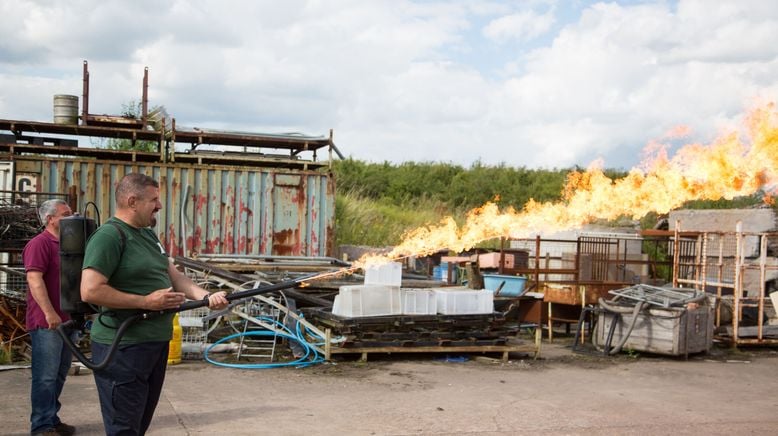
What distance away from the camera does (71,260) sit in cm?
510

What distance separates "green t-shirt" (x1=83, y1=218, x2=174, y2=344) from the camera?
4418 millimetres

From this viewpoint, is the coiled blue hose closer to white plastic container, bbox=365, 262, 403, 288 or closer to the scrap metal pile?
white plastic container, bbox=365, 262, 403, 288

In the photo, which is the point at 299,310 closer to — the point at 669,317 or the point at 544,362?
the point at 544,362

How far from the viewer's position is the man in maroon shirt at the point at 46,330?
618 centimetres

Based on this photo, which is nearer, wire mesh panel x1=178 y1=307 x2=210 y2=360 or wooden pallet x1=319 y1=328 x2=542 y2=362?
wooden pallet x1=319 y1=328 x2=542 y2=362

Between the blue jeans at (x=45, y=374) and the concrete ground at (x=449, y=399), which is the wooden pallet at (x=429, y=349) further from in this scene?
the blue jeans at (x=45, y=374)

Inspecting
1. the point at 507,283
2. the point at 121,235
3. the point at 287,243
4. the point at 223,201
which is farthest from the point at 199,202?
the point at 121,235

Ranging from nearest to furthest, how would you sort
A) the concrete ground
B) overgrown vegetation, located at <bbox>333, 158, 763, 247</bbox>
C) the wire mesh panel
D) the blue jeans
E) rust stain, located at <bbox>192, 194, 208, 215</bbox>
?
the blue jeans, the concrete ground, the wire mesh panel, rust stain, located at <bbox>192, 194, 208, 215</bbox>, overgrown vegetation, located at <bbox>333, 158, 763, 247</bbox>

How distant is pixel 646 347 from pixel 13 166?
12.3m

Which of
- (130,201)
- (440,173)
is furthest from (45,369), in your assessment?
(440,173)

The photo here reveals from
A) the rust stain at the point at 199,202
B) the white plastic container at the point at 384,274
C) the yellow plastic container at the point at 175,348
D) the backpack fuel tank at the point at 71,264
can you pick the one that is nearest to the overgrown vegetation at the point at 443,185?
the rust stain at the point at 199,202

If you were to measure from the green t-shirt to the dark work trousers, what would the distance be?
7 centimetres

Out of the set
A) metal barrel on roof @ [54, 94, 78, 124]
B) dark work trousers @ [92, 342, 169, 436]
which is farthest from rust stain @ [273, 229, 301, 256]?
dark work trousers @ [92, 342, 169, 436]

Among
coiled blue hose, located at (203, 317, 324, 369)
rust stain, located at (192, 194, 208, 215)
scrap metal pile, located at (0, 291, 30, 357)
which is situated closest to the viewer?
scrap metal pile, located at (0, 291, 30, 357)
